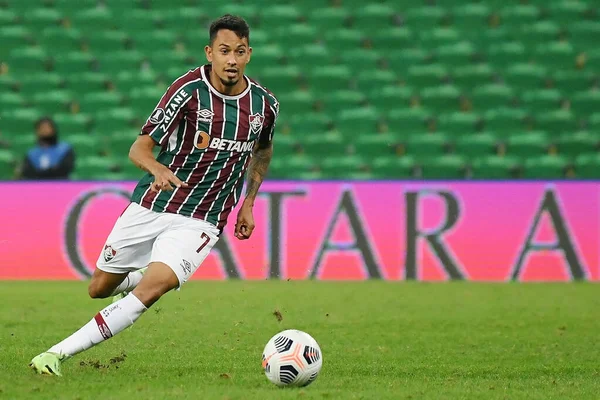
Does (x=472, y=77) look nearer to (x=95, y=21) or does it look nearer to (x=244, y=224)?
(x=95, y=21)

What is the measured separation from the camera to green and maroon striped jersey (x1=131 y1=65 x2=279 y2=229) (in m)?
5.98

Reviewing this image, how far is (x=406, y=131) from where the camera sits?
47.5 feet

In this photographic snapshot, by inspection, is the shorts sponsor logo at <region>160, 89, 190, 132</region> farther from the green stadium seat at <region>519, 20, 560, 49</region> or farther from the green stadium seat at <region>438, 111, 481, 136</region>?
the green stadium seat at <region>519, 20, 560, 49</region>

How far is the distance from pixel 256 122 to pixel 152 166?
0.79 m

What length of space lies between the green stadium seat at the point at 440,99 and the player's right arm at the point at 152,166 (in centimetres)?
931

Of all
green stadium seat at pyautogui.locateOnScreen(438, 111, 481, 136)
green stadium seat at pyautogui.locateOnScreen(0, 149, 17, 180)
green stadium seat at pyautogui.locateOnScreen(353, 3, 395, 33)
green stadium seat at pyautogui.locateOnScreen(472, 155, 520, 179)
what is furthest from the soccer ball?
green stadium seat at pyautogui.locateOnScreen(353, 3, 395, 33)

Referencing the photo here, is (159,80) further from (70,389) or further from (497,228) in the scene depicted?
(70,389)

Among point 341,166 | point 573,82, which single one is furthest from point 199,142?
point 573,82

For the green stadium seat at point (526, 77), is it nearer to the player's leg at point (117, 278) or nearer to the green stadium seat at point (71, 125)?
the green stadium seat at point (71, 125)

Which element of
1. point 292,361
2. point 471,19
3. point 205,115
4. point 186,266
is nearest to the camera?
point 292,361

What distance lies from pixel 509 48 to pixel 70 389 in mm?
11271

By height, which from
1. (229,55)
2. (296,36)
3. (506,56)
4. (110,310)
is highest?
(229,55)

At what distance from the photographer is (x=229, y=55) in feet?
19.4

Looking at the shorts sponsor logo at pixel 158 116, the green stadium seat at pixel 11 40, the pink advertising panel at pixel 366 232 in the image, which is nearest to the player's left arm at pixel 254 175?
the shorts sponsor logo at pixel 158 116
